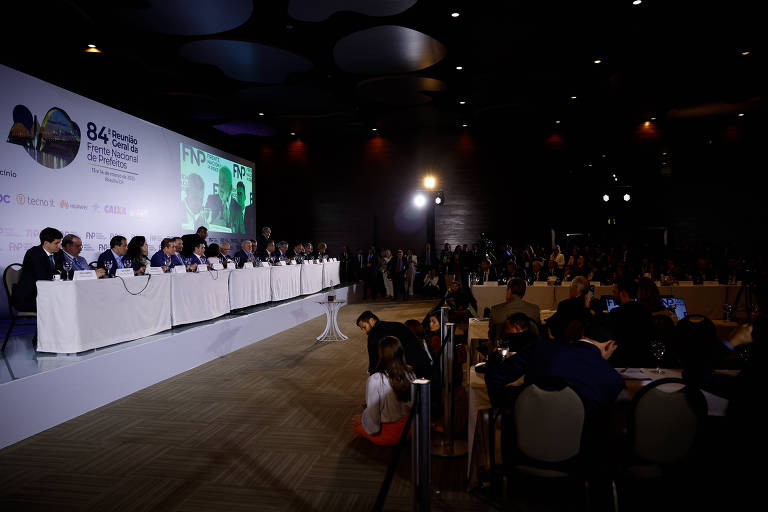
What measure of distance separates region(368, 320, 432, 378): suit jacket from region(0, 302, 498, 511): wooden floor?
0.63 meters

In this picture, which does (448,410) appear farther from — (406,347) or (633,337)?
(633,337)

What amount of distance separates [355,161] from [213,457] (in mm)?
12279

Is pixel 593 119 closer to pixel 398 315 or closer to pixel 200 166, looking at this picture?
pixel 398 315

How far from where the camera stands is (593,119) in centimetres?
1323

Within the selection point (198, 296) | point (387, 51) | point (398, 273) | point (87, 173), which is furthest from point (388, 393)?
Result: point (398, 273)

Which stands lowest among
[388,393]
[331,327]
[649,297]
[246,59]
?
[331,327]

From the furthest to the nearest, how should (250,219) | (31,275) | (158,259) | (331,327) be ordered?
(250,219), (331,327), (158,259), (31,275)

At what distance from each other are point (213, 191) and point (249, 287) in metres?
5.22

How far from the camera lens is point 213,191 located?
37.0 ft

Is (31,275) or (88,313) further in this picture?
(31,275)

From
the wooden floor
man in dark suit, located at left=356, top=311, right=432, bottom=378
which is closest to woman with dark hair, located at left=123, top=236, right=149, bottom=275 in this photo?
the wooden floor

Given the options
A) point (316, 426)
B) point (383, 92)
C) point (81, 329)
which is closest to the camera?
point (316, 426)

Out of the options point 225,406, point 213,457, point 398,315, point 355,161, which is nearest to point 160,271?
point 225,406

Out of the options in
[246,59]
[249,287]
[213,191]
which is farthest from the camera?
[213,191]
